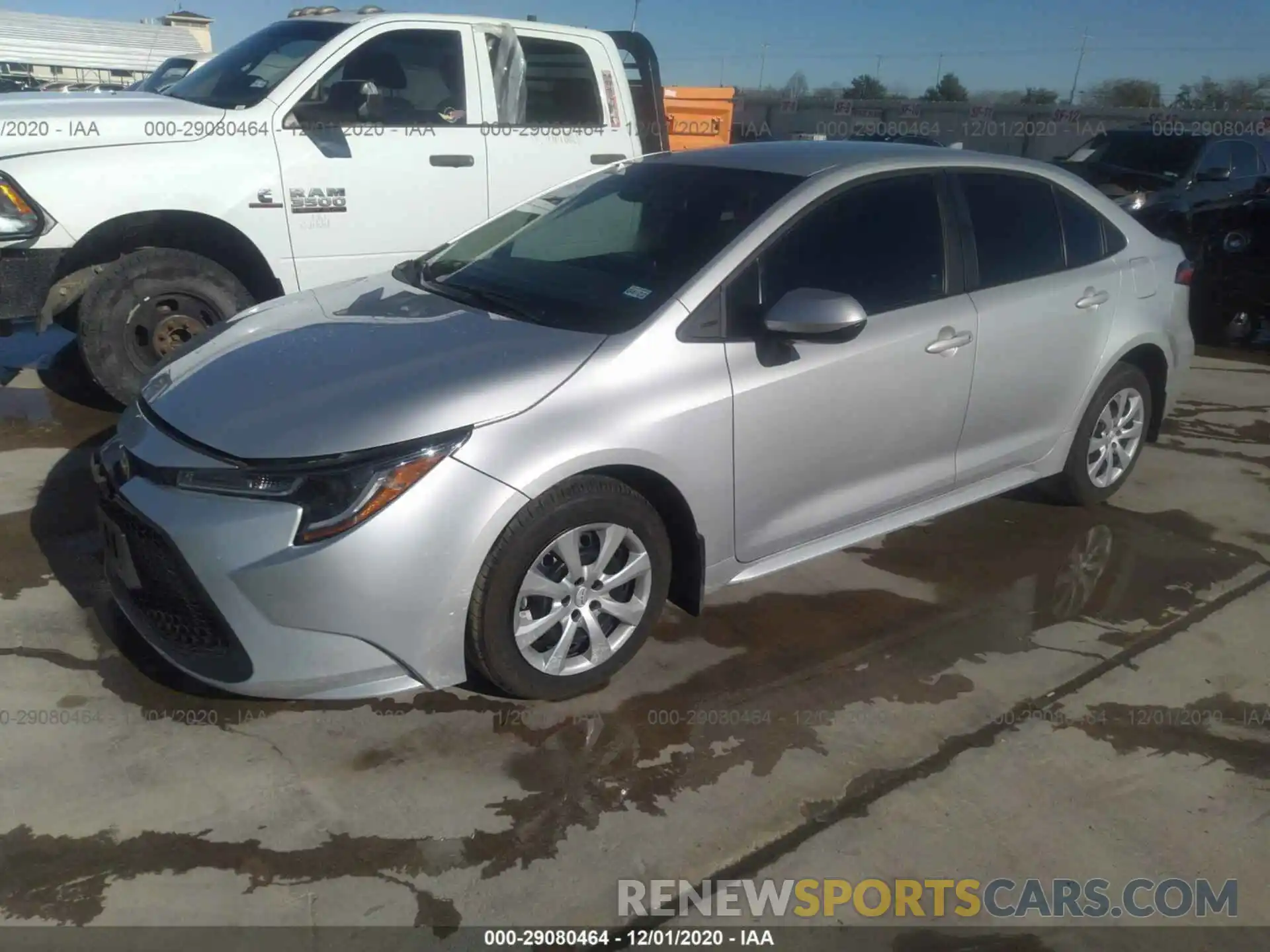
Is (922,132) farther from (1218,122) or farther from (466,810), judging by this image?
(466,810)

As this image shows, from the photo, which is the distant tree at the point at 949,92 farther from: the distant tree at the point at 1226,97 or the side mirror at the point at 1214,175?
the side mirror at the point at 1214,175

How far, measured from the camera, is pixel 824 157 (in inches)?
153

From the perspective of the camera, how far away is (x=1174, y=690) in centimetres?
350

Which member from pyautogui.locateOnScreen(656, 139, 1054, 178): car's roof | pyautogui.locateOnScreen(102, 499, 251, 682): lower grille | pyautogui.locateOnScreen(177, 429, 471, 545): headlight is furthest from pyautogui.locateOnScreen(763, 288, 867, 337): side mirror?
pyautogui.locateOnScreen(102, 499, 251, 682): lower grille

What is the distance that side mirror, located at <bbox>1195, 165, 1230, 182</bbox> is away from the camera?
36.1ft

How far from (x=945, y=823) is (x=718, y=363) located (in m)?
1.49

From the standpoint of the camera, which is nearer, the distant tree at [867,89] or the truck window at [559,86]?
the truck window at [559,86]

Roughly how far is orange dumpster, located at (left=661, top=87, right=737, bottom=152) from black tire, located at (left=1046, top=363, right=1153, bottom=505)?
367 inches

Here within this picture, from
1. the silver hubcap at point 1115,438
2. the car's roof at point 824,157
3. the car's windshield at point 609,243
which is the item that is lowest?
the silver hubcap at point 1115,438

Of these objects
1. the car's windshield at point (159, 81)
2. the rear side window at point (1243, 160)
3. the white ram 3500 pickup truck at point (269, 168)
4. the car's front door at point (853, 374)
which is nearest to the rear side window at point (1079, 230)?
the car's front door at point (853, 374)

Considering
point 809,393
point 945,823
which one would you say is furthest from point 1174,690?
point 809,393

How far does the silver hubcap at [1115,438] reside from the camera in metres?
4.75

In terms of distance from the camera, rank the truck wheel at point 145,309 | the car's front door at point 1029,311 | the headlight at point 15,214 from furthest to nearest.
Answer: the truck wheel at point 145,309, the headlight at point 15,214, the car's front door at point 1029,311

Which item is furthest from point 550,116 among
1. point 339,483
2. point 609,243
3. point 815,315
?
point 339,483
